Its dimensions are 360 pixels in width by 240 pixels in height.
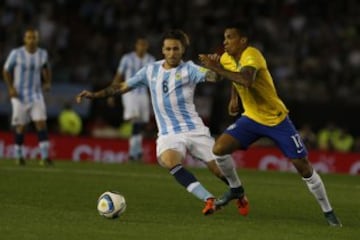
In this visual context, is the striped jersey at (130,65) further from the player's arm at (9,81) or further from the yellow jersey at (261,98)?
the yellow jersey at (261,98)

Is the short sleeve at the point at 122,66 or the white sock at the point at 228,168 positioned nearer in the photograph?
the white sock at the point at 228,168

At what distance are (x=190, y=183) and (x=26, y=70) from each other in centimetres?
832

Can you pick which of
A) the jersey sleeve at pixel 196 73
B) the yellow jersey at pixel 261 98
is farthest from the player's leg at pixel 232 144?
the jersey sleeve at pixel 196 73

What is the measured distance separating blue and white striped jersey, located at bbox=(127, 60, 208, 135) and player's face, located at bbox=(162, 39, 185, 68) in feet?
0.25

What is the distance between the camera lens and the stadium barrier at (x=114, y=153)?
Answer: 2402cm

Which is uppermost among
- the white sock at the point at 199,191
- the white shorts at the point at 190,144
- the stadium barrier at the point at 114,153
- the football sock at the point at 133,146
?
the white shorts at the point at 190,144

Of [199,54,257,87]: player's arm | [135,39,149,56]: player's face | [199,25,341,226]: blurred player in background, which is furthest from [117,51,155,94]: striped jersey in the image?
[199,54,257,87]: player's arm

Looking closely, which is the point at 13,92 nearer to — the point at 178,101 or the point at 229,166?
the point at 178,101

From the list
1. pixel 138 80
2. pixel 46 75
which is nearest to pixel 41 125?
pixel 46 75

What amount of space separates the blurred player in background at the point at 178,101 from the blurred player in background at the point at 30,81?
22.9 feet

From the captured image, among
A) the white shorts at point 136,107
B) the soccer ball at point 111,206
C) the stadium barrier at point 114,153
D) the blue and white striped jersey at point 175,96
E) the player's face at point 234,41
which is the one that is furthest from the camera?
the stadium barrier at point 114,153

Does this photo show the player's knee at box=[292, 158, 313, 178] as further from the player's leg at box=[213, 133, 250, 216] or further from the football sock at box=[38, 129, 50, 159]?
the football sock at box=[38, 129, 50, 159]

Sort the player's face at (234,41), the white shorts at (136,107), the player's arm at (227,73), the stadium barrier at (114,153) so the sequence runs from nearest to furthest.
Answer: the player's arm at (227,73), the player's face at (234,41), the white shorts at (136,107), the stadium barrier at (114,153)

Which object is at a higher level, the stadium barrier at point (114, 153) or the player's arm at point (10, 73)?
the player's arm at point (10, 73)
